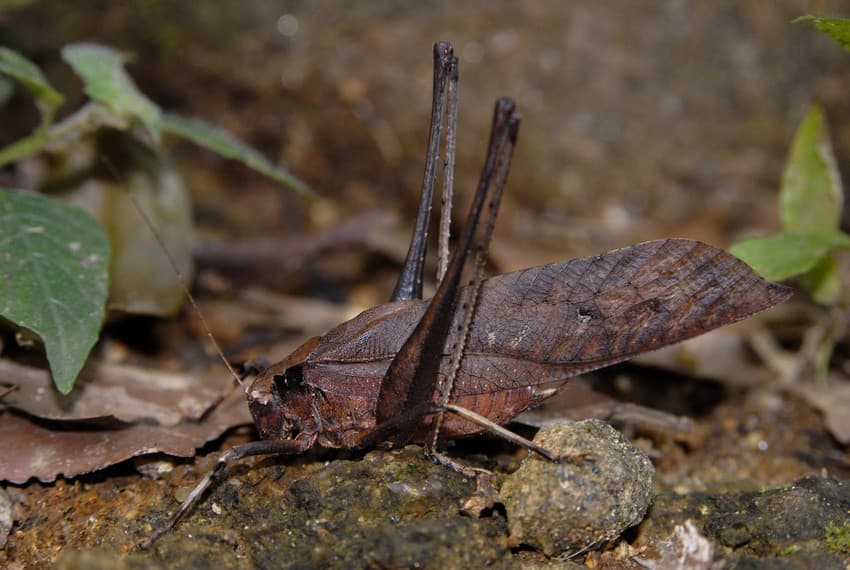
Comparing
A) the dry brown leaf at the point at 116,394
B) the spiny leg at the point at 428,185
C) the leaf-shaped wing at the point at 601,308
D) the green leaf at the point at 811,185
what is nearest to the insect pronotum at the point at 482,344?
the leaf-shaped wing at the point at 601,308

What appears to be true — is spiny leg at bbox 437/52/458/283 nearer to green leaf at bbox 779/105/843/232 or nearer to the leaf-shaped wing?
the leaf-shaped wing

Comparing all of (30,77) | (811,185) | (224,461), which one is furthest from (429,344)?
(811,185)

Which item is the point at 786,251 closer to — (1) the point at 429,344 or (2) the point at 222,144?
(1) the point at 429,344

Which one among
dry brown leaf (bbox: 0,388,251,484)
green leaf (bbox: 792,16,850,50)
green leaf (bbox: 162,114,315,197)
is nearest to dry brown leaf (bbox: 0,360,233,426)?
dry brown leaf (bbox: 0,388,251,484)

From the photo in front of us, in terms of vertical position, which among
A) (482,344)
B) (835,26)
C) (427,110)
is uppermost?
(835,26)

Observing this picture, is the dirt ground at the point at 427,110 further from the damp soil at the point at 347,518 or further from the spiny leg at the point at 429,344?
the spiny leg at the point at 429,344

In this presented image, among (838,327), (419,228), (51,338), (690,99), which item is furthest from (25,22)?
(838,327)

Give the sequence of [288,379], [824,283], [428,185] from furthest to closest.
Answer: [824,283] < [428,185] < [288,379]
